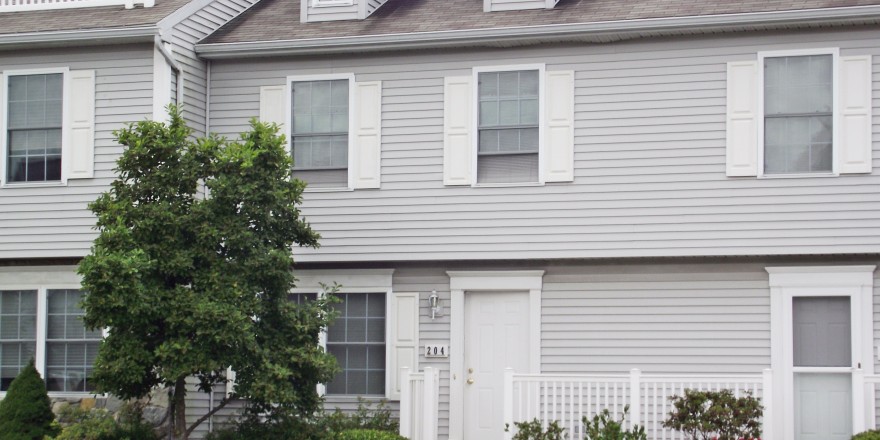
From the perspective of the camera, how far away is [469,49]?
16.7 metres

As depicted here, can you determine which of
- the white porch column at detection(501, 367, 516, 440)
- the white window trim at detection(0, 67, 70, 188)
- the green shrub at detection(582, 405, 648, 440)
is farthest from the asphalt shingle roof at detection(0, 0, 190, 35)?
the green shrub at detection(582, 405, 648, 440)

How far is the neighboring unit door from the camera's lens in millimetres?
15273

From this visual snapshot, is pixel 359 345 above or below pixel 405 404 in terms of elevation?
above

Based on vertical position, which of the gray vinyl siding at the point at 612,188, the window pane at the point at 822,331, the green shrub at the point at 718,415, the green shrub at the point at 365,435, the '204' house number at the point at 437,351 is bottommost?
the green shrub at the point at 365,435

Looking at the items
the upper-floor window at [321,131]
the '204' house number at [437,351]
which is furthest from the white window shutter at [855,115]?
the upper-floor window at [321,131]

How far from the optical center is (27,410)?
16.2 metres

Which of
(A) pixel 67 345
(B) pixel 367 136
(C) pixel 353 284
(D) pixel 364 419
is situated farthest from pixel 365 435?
(A) pixel 67 345

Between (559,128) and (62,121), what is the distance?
6799 mm

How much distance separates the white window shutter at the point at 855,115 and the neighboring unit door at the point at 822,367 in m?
1.69

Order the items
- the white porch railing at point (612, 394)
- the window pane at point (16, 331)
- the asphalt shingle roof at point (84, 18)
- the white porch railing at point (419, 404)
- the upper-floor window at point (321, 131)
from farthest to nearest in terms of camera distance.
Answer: the window pane at point (16, 331), the upper-floor window at point (321, 131), the asphalt shingle roof at point (84, 18), the white porch railing at point (419, 404), the white porch railing at point (612, 394)

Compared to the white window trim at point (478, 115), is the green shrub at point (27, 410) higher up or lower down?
lower down

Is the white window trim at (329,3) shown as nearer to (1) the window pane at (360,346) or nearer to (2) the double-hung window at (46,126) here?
(2) the double-hung window at (46,126)

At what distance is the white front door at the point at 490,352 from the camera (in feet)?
54.4

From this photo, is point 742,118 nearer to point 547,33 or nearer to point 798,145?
point 798,145
